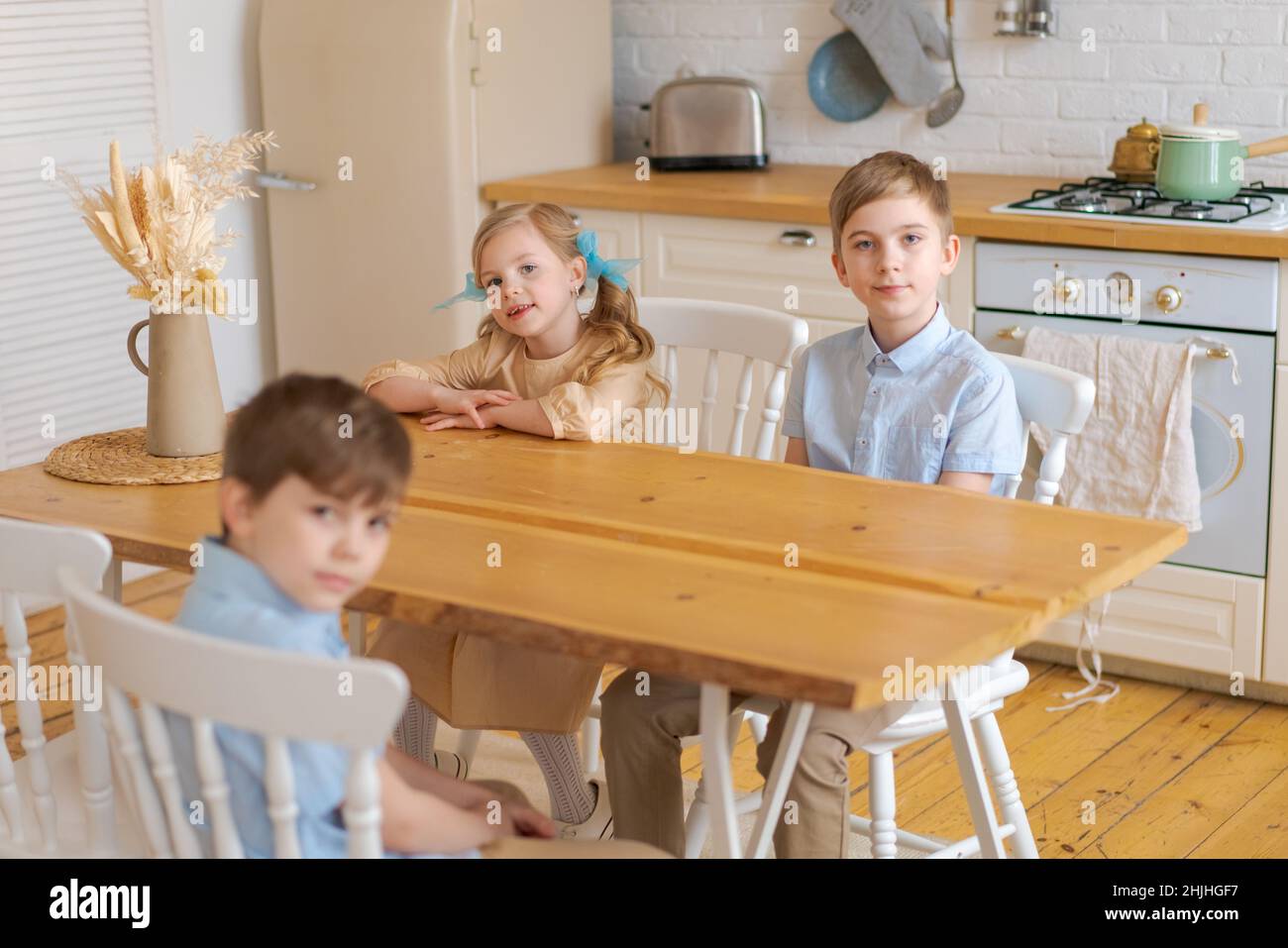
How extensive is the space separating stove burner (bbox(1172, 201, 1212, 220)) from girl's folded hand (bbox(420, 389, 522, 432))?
4.55 ft

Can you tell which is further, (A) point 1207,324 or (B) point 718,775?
(A) point 1207,324

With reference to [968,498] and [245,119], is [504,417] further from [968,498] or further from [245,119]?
[245,119]

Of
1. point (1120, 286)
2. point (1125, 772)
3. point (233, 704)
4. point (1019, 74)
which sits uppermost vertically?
point (1019, 74)

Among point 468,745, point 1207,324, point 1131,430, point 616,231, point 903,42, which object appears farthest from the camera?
point 903,42

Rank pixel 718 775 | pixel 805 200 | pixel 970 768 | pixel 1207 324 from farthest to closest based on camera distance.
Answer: pixel 805 200
pixel 1207 324
pixel 970 768
pixel 718 775

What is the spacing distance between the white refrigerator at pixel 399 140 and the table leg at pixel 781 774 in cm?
216

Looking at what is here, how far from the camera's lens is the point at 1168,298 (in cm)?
295

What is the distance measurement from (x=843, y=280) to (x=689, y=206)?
1.25m

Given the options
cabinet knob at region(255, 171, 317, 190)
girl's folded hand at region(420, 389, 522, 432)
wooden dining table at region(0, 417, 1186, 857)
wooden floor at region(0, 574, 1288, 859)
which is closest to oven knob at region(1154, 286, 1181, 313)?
wooden floor at region(0, 574, 1288, 859)

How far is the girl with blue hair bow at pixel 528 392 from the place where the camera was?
88.4 inches

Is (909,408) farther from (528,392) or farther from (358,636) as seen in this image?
(358,636)

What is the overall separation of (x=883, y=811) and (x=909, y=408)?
54 centimetres

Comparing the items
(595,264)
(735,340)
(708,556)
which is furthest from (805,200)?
(708,556)

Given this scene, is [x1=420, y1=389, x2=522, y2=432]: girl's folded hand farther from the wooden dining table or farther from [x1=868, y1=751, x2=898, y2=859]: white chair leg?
[x1=868, y1=751, x2=898, y2=859]: white chair leg
